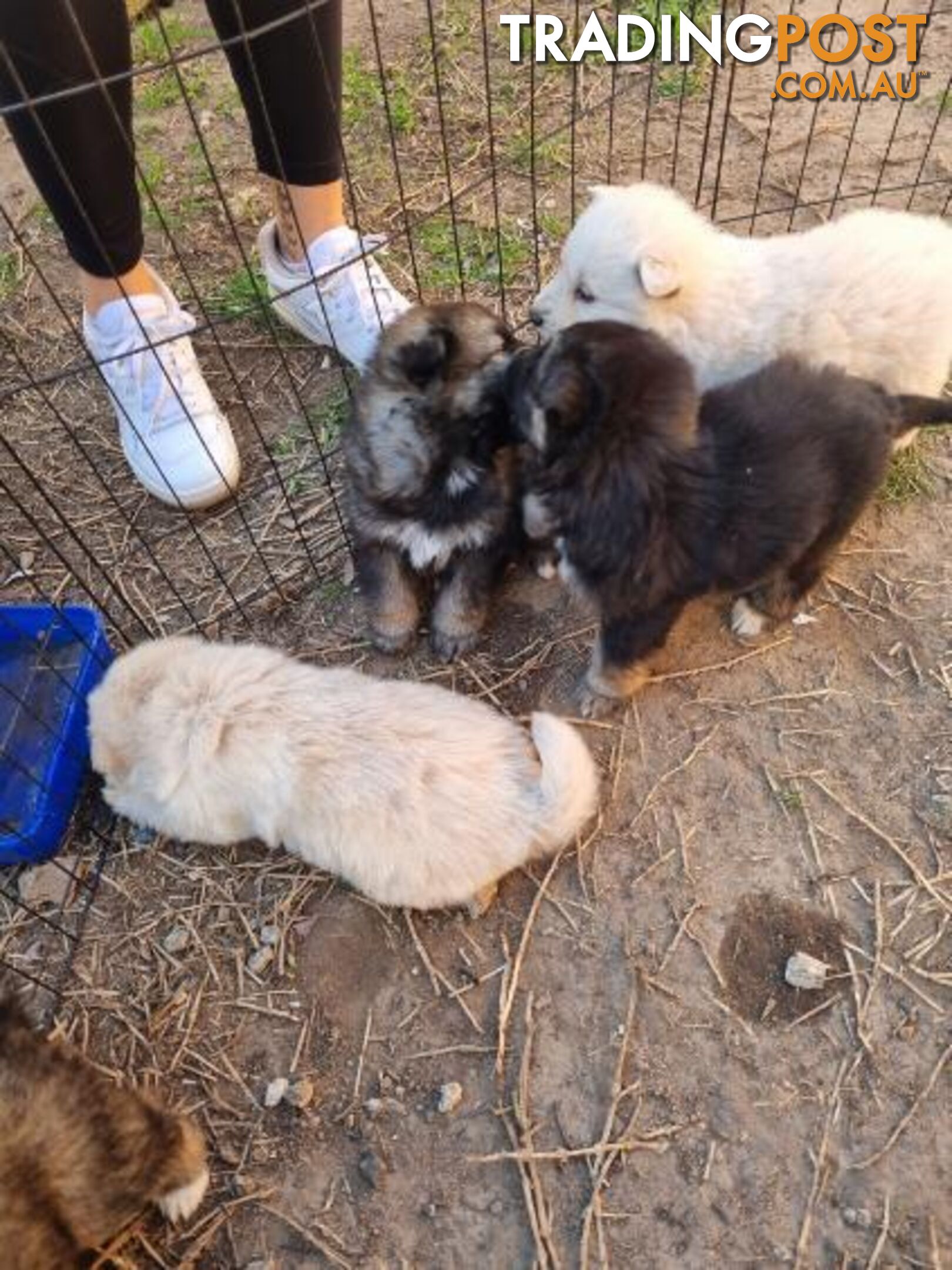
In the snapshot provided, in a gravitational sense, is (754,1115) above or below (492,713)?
below

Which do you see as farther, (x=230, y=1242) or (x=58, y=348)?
(x=58, y=348)

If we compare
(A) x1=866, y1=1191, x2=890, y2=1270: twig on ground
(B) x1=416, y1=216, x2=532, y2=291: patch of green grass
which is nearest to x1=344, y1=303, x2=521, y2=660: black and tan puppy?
(B) x1=416, y1=216, x2=532, y2=291: patch of green grass

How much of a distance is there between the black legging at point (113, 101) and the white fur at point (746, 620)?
1.76m

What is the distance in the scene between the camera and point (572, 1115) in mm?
2221

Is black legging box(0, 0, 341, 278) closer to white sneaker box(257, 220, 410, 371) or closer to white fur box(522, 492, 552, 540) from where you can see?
white sneaker box(257, 220, 410, 371)

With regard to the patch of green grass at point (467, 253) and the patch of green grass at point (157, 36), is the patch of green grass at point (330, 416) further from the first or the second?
the patch of green grass at point (157, 36)

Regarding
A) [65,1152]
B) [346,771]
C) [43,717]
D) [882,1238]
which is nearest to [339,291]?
[43,717]

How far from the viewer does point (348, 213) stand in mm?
4082

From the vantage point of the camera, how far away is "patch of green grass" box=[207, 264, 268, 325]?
3.84 m

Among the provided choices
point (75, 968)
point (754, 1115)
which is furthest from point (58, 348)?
point (754, 1115)

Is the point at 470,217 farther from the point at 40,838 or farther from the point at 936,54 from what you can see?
the point at 40,838

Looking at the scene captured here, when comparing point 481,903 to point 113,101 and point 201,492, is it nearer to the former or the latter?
point 201,492

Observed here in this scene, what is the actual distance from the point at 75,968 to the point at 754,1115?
5.33 ft

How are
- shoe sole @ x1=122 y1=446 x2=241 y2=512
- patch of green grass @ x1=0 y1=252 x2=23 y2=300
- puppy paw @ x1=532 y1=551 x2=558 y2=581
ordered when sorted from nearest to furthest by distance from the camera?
puppy paw @ x1=532 y1=551 x2=558 y2=581, shoe sole @ x1=122 y1=446 x2=241 y2=512, patch of green grass @ x1=0 y1=252 x2=23 y2=300
